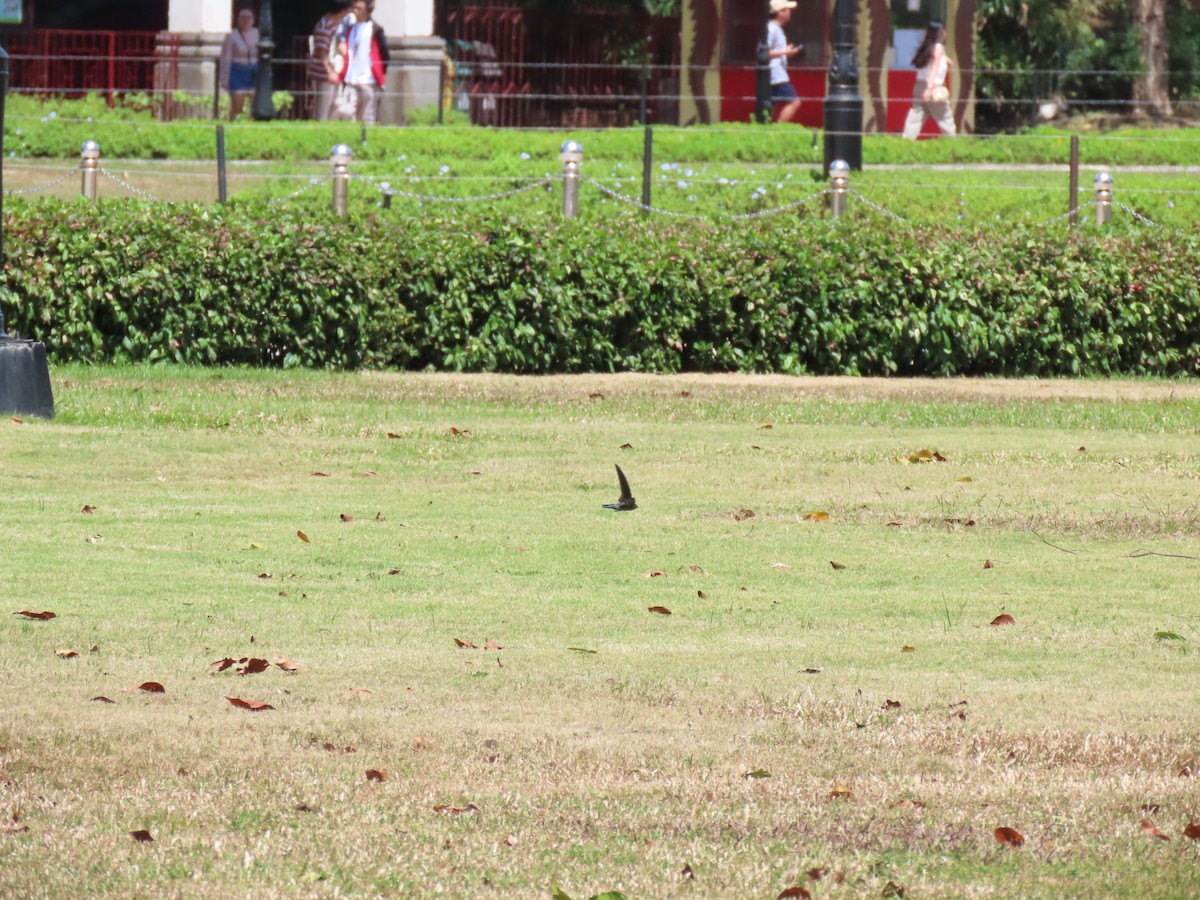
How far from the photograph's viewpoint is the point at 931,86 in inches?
1249

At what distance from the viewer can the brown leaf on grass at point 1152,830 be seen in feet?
16.5

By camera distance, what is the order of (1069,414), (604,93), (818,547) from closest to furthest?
(818,547), (1069,414), (604,93)

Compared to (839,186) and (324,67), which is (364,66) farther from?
(839,186)

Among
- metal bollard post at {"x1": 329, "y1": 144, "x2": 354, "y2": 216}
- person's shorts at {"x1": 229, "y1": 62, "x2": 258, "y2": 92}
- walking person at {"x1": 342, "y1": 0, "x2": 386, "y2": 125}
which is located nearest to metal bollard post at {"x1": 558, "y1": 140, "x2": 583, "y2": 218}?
metal bollard post at {"x1": 329, "y1": 144, "x2": 354, "y2": 216}

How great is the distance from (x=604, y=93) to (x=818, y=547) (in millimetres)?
26341

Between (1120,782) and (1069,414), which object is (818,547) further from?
(1069,414)

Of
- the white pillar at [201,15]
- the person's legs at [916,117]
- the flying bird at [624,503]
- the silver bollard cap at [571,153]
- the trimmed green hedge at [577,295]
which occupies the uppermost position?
the white pillar at [201,15]

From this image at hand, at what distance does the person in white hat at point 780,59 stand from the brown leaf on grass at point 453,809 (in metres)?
26.1

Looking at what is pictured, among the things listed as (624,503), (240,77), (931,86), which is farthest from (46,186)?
(931,86)

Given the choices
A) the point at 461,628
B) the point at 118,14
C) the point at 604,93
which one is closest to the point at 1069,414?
the point at 461,628

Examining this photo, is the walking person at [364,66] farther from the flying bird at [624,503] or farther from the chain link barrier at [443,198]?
the flying bird at [624,503]

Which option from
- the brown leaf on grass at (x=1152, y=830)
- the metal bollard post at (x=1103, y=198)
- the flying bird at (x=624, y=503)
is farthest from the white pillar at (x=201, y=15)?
the brown leaf on grass at (x=1152, y=830)

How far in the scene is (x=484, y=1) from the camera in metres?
34.7

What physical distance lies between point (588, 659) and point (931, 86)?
86.0ft
